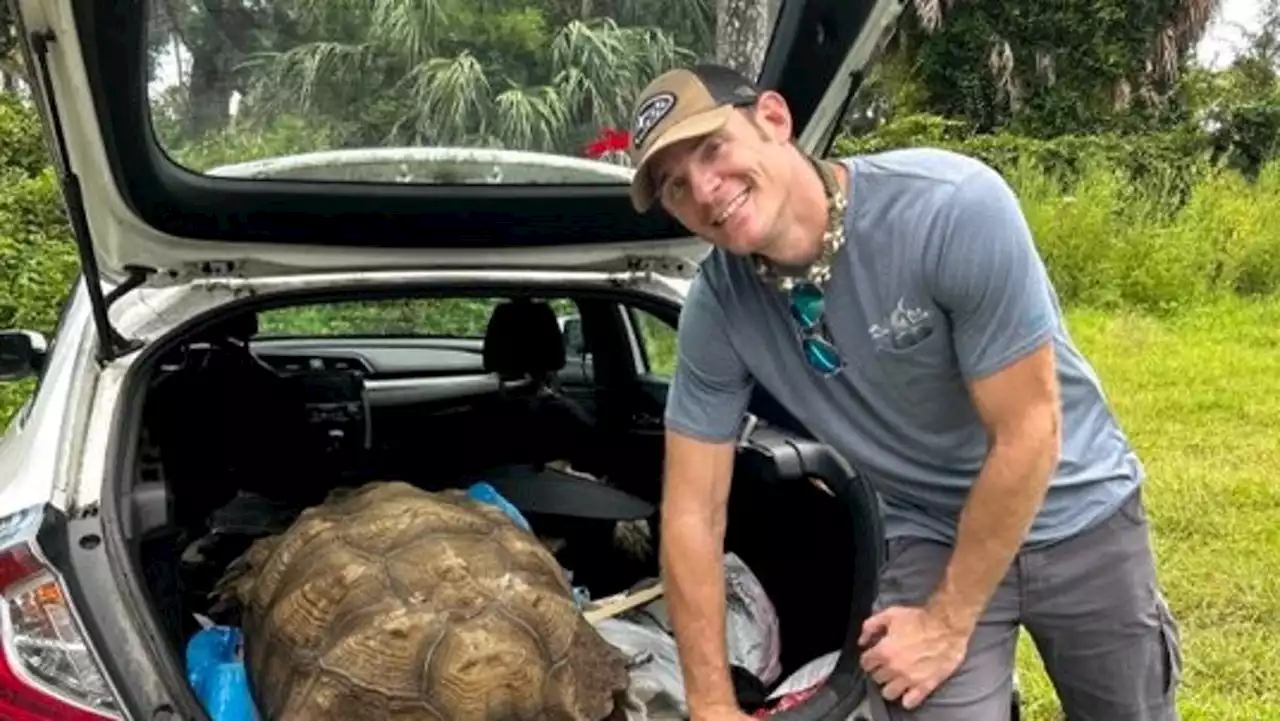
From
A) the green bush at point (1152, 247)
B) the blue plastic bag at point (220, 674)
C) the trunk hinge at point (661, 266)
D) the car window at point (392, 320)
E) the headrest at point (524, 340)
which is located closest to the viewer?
the blue plastic bag at point (220, 674)

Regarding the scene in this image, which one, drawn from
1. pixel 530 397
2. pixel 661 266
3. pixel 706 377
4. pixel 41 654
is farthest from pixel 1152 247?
pixel 41 654

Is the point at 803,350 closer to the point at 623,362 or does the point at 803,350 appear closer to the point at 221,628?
the point at 221,628

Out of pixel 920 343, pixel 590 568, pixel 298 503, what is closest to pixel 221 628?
pixel 298 503

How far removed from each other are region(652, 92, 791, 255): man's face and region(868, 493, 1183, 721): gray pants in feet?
2.31

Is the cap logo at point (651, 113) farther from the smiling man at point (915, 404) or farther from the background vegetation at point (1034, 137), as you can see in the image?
the background vegetation at point (1034, 137)

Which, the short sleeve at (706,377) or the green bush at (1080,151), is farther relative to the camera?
the green bush at (1080,151)

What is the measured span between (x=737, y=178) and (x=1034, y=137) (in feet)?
61.1

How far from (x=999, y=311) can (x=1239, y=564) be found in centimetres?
384

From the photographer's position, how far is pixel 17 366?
12.4 feet

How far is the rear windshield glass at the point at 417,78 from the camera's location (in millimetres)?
2791

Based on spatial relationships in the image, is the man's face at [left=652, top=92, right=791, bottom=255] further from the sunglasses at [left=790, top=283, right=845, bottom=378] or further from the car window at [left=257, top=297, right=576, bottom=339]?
the car window at [left=257, top=297, right=576, bottom=339]

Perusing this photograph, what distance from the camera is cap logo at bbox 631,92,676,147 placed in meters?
2.40

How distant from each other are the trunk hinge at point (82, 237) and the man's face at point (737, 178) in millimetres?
974

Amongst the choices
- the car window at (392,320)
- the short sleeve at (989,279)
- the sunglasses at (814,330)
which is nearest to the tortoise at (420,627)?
the sunglasses at (814,330)
